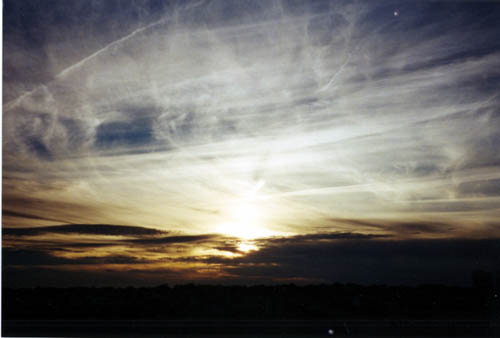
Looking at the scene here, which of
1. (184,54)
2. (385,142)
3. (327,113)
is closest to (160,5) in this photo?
(184,54)

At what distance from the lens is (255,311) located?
997 cm

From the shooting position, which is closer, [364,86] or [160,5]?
[160,5]

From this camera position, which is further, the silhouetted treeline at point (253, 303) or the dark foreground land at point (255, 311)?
the silhouetted treeline at point (253, 303)

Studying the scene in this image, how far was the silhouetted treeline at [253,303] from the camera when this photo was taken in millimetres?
9758

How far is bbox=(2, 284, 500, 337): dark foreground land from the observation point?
765 centimetres

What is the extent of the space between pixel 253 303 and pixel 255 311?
541 millimetres

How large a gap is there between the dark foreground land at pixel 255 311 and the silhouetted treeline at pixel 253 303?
21 millimetres

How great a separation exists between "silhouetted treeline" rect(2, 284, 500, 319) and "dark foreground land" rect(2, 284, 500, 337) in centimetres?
2

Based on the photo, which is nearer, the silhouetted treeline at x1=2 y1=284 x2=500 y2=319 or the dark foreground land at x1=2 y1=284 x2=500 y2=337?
the dark foreground land at x1=2 y1=284 x2=500 y2=337

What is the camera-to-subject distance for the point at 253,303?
34.5 ft

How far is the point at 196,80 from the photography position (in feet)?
19.5

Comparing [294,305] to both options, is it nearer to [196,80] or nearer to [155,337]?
[155,337]

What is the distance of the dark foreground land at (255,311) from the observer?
7.65 meters

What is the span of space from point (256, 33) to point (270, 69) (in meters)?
0.47
